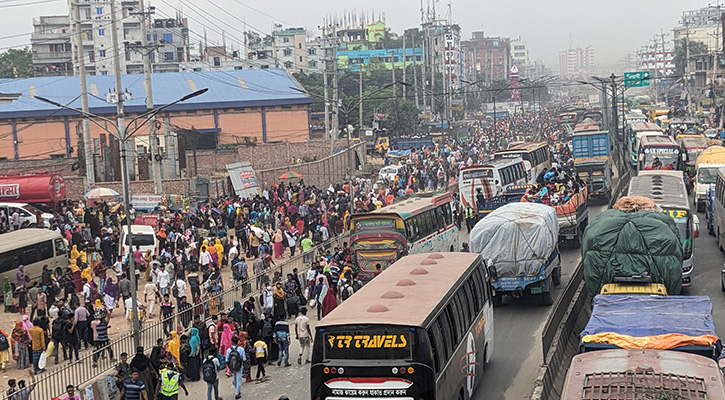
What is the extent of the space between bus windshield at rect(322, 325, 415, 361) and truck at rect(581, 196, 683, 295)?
25.5ft

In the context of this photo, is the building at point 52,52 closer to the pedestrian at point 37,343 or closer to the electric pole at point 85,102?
the electric pole at point 85,102

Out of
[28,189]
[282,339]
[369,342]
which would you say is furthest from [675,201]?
[28,189]

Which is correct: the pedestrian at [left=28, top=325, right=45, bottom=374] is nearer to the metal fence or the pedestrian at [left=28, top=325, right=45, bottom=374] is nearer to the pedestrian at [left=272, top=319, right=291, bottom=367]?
the metal fence

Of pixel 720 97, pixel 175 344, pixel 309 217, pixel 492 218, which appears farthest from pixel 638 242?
pixel 720 97

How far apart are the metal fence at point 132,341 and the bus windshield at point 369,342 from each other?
6103 mm

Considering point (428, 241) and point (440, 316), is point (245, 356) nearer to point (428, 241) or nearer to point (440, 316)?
point (440, 316)

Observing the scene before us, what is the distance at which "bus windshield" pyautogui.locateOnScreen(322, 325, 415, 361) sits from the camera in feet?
38.9

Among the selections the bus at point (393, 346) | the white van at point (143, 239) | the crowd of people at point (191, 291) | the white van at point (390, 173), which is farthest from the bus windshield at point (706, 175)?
the bus at point (393, 346)

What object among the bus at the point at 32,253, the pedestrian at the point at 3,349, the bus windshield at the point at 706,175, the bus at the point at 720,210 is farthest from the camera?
the bus windshield at the point at 706,175

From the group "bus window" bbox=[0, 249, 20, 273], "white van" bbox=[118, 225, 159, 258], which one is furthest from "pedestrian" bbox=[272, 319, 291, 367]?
"white van" bbox=[118, 225, 159, 258]

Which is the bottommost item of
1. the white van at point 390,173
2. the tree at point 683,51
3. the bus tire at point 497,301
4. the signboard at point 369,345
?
the bus tire at point 497,301

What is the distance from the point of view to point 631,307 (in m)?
14.2

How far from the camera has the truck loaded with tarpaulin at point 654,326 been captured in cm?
1215

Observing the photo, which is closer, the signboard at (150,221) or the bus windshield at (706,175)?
the signboard at (150,221)
